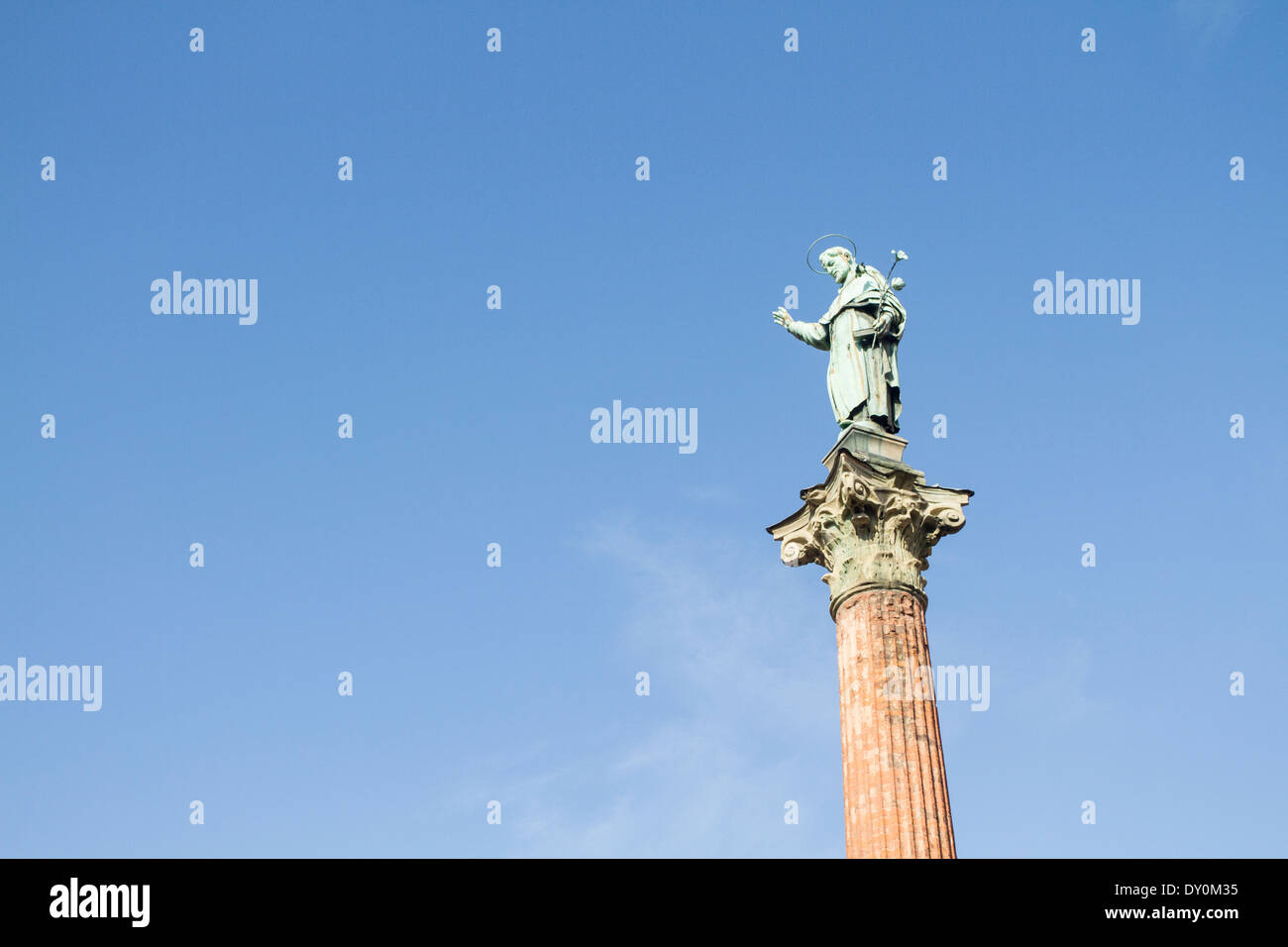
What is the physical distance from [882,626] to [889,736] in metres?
1.93

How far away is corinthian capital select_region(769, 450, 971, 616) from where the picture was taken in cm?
2444

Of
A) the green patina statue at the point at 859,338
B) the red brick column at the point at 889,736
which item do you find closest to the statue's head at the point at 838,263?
the green patina statue at the point at 859,338

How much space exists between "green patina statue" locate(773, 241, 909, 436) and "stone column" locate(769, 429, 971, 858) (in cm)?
67

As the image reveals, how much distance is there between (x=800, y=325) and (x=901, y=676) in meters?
7.64

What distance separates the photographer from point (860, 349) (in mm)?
26875

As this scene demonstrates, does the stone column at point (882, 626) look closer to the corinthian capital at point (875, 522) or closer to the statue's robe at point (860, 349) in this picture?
the corinthian capital at point (875, 522)

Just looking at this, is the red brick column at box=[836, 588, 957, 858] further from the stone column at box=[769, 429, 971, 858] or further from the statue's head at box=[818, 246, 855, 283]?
the statue's head at box=[818, 246, 855, 283]

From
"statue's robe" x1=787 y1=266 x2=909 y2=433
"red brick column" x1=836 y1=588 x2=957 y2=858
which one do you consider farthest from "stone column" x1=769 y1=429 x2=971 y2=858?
"statue's robe" x1=787 y1=266 x2=909 y2=433

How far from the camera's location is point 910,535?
24.7 meters

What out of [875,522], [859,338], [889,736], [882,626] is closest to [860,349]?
[859,338]
